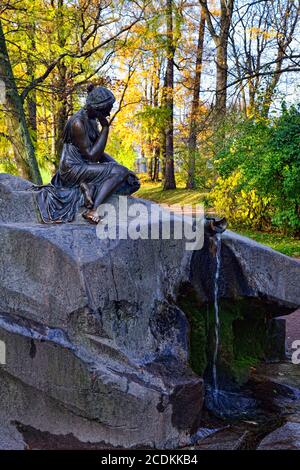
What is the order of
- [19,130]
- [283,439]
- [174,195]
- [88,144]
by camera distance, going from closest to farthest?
[283,439], [88,144], [19,130], [174,195]

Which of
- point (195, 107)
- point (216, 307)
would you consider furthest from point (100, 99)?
point (195, 107)

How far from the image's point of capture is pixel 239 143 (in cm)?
1491

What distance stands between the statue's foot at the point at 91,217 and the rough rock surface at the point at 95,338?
10 cm

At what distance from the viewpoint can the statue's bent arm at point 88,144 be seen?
517cm

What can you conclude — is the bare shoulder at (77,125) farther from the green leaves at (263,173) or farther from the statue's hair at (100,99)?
the green leaves at (263,173)

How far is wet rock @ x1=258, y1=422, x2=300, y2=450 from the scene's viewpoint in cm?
384

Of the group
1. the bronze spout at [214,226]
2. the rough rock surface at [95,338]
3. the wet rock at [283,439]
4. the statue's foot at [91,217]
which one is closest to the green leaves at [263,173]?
the bronze spout at [214,226]

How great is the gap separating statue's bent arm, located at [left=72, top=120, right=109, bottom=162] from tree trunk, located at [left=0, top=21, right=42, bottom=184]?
6.64 metres

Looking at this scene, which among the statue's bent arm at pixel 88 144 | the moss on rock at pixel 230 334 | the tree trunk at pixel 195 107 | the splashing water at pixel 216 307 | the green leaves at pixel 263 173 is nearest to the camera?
the moss on rock at pixel 230 334

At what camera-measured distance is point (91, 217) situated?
15.4 ft

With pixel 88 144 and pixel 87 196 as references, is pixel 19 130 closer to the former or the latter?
pixel 88 144

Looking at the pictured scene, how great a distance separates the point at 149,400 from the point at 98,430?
1.46 ft

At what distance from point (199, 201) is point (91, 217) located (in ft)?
47.6
